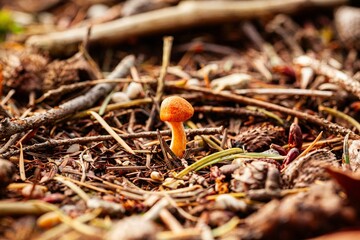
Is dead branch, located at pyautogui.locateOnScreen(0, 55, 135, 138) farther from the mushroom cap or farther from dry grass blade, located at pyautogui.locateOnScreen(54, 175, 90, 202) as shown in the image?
the mushroom cap

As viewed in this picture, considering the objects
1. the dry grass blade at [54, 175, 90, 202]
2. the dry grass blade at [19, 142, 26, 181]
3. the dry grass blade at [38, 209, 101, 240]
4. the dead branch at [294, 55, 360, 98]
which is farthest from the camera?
the dead branch at [294, 55, 360, 98]

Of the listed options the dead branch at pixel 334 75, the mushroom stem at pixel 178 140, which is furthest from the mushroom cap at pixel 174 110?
the dead branch at pixel 334 75

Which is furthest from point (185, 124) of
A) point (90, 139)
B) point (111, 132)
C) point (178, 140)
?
point (90, 139)

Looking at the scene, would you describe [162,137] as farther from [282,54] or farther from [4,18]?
[4,18]

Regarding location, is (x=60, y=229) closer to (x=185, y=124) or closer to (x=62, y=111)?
(x=62, y=111)

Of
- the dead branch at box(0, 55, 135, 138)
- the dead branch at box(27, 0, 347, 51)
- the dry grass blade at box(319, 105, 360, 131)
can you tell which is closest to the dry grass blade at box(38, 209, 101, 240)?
the dead branch at box(0, 55, 135, 138)
